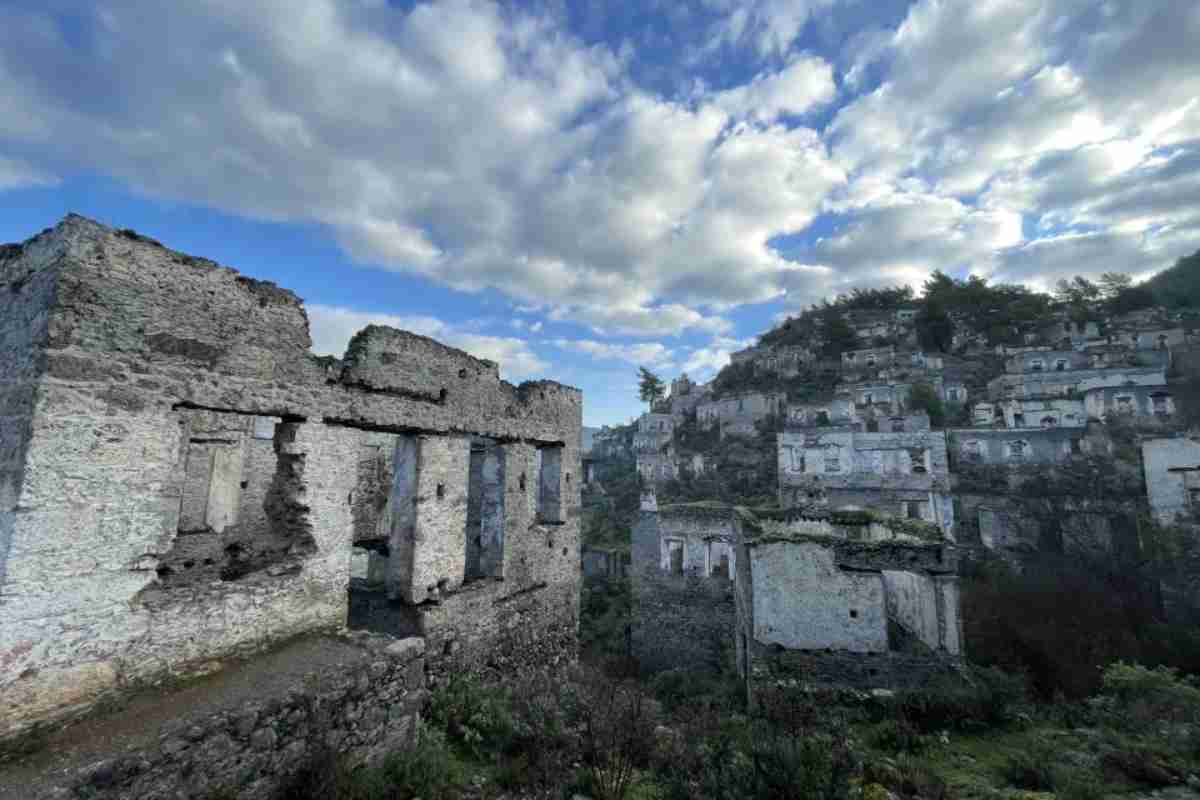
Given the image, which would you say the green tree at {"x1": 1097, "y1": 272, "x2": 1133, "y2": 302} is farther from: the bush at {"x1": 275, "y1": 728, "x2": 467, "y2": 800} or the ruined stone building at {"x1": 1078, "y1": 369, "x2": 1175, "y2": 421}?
the bush at {"x1": 275, "y1": 728, "x2": 467, "y2": 800}

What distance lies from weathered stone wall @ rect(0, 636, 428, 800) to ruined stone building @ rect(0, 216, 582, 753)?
0.46 metres

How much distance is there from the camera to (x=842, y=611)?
10453mm

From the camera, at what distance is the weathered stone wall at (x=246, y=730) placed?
339 centimetres

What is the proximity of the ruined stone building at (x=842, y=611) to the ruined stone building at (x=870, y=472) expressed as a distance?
1398 centimetres

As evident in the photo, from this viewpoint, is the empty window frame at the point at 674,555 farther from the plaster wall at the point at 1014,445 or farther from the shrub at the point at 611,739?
the plaster wall at the point at 1014,445

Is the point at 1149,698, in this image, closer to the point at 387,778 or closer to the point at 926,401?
the point at 387,778

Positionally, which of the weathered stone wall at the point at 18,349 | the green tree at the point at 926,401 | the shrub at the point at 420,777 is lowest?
the shrub at the point at 420,777

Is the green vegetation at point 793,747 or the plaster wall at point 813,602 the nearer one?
the green vegetation at point 793,747

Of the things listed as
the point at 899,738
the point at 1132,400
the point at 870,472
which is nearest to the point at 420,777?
the point at 899,738

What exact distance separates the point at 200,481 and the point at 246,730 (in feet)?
23.6

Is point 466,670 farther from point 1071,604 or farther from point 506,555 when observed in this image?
point 1071,604

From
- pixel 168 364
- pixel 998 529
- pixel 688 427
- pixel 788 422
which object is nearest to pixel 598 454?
pixel 688 427

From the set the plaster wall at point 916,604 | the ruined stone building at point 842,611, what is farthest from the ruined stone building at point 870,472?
the ruined stone building at point 842,611

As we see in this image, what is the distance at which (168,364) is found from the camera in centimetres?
487
